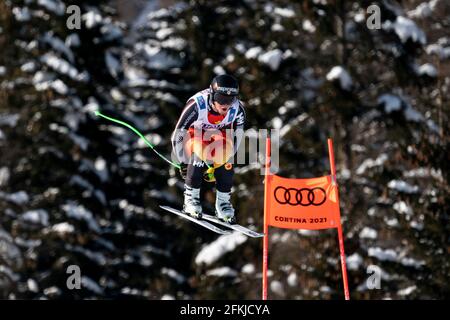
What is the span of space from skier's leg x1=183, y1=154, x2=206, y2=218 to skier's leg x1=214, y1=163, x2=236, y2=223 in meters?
0.24

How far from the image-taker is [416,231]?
64.5ft

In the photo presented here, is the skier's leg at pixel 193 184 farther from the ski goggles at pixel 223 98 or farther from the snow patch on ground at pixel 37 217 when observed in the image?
the snow patch on ground at pixel 37 217

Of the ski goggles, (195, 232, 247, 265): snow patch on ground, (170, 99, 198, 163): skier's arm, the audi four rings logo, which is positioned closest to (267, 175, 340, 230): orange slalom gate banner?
the audi four rings logo

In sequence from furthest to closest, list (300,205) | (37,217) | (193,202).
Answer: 1. (37,217)
2. (300,205)
3. (193,202)

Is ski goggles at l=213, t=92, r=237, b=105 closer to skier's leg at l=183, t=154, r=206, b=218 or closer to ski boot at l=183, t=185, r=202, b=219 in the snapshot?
skier's leg at l=183, t=154, r=206, b=218

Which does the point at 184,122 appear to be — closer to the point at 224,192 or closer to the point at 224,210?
the point at 224,192

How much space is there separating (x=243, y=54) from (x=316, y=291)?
688cm

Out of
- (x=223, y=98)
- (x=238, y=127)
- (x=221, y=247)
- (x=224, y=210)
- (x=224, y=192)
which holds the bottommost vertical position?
(x=224, y=210)

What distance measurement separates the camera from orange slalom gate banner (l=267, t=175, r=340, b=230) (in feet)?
42.0

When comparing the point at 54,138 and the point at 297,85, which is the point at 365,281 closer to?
the point at 297,85

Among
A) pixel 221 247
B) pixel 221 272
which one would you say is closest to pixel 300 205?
pixel 221 247

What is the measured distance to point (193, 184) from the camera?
12.0 m

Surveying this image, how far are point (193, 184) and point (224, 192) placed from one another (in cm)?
45
